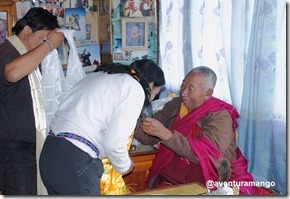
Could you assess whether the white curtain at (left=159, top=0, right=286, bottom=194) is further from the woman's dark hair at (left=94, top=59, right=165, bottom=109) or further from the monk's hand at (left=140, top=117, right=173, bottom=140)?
the woman's dark hair at (left=94, top=59, right=165, bottom=109)

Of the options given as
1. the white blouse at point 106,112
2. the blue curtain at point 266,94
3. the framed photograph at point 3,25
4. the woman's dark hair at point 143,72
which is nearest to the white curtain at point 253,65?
the blue curtain at point 266,94

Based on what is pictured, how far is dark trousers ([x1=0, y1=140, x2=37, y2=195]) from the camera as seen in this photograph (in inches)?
71.0

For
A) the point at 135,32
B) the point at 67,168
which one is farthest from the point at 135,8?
the point at 67,168

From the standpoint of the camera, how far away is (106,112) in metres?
1.51

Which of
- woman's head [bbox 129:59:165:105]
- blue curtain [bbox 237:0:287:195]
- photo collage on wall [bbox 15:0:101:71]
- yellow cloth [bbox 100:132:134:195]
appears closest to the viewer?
woman's head [bbox 129:59:165:105]

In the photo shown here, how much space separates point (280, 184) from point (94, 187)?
94 centimetres

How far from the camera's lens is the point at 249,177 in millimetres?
2039

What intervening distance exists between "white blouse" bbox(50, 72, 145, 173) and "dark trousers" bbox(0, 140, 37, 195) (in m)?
0.34

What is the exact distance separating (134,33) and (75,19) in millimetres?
413

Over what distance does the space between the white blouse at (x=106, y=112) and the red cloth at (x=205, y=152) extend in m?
0.52

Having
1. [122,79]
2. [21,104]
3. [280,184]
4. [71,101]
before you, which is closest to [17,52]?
[21,104]

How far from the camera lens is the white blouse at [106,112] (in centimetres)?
148

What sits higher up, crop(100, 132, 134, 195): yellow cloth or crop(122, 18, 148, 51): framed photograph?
crop(122, 18, 148, 51): framed photograph

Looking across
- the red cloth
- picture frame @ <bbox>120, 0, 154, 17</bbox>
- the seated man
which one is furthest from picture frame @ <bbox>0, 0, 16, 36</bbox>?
the red cloth
